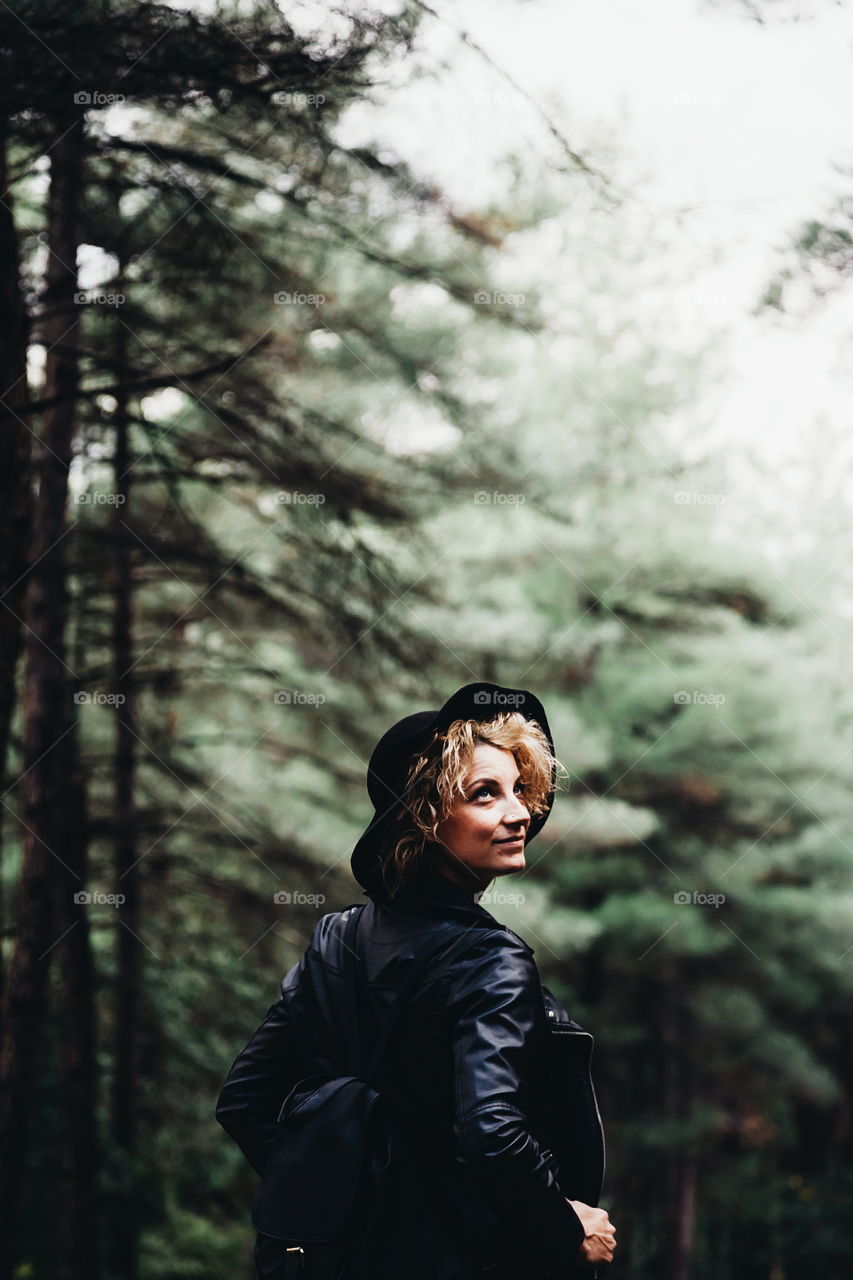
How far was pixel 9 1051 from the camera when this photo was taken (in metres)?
5.41

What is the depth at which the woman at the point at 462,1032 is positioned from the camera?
1619mm

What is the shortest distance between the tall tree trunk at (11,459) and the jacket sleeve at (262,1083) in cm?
237

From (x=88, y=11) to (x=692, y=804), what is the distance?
11.1 metres

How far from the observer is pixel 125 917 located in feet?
26.6
